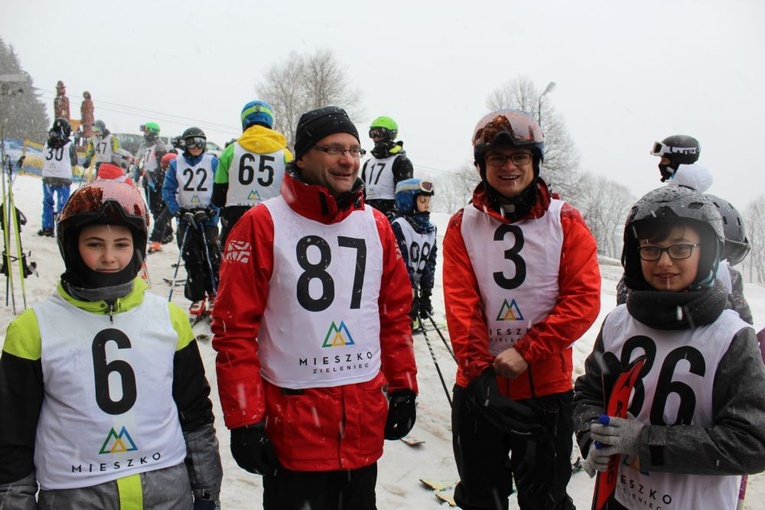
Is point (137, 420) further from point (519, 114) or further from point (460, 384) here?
point (519, 114)

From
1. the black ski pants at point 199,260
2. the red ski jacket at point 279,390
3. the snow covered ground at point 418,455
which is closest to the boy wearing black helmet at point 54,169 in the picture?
the snow covered ground at point 418,455

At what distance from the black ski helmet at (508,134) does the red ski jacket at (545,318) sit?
0.20m

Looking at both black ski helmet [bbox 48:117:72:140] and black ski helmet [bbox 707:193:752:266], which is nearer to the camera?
black ski helmet [bbox 707:193:752:266]

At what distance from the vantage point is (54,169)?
11.3 m

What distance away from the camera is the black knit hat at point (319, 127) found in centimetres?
255

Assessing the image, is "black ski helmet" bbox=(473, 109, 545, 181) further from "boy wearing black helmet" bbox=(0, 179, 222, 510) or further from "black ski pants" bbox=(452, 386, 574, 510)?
"boy wearing black helmet" bbox=(0, 179, 222, 510)

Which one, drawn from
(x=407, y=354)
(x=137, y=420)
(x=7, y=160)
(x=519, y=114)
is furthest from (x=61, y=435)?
(x=7, y=160)

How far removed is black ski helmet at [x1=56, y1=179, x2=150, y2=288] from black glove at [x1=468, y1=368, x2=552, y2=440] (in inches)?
67.2

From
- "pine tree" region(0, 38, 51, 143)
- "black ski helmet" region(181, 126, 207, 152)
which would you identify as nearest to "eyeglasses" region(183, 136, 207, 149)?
"black ski helmet" region(181, 126, 207, 152)

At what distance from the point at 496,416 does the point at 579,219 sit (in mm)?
1163

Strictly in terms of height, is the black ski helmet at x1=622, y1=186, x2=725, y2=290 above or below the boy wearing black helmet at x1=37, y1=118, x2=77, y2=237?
below

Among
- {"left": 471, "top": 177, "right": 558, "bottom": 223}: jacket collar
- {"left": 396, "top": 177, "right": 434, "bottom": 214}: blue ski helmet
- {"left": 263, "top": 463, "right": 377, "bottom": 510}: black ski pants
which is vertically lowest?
{"left": 263, "top": 463, "right": 377, "bottom": 510}: black ski pants

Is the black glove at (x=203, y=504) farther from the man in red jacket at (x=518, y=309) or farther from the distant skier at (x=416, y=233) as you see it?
the distant skier at (x=416, y=233)

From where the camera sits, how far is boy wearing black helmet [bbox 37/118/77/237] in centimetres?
1123
